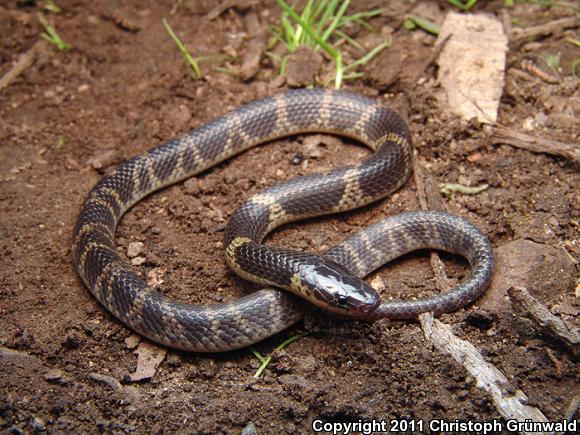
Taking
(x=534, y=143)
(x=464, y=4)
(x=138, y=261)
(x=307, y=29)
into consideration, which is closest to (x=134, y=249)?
(x=138, y=261)

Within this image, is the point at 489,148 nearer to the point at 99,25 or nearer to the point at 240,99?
the point at 240,99

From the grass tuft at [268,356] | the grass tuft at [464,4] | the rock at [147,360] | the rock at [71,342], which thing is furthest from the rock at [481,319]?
the grass tuft at [464,4]

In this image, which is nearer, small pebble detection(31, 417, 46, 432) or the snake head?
small pebble detection(31, 417, 46, 432)

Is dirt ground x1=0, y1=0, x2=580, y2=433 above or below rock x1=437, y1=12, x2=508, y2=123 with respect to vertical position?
below

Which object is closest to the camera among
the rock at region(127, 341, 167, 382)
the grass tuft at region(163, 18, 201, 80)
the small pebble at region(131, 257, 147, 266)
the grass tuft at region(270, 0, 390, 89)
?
the rock at region(127, 341, 167, 382)

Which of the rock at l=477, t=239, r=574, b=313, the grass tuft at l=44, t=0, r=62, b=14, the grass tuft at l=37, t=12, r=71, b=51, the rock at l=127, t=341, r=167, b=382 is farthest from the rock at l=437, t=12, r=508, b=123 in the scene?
the grass tuft at l=44, t=0, r=62, b=14

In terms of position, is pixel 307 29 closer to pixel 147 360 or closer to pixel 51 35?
pixel 51 35

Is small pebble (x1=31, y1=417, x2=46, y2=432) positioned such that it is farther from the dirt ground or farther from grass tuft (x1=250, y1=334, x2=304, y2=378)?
grass tuft (x1=250, y1=334, x2=304, y2=378)
